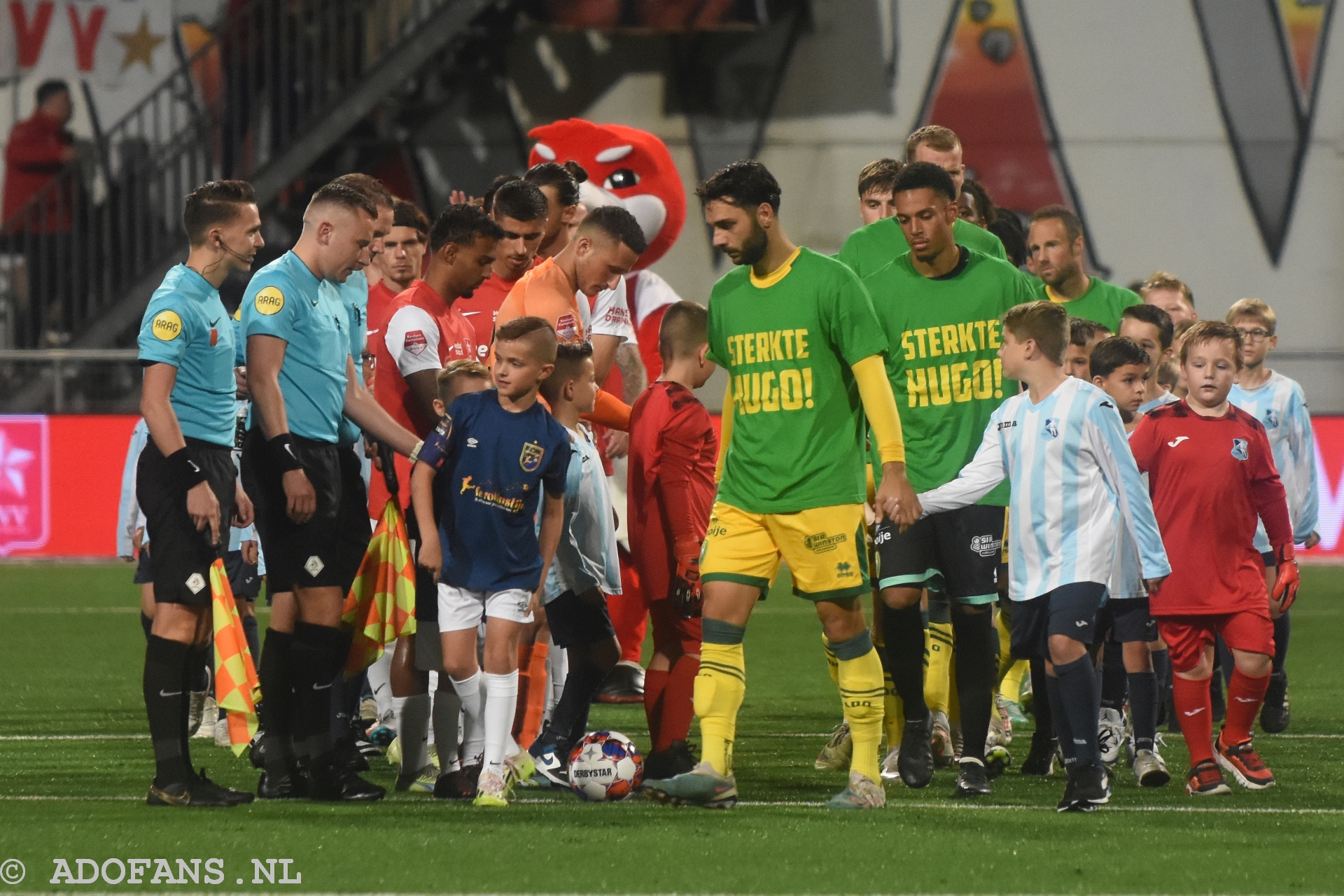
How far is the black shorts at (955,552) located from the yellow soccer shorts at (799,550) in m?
0.44

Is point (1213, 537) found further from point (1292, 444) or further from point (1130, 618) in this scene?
point (1292, 444)

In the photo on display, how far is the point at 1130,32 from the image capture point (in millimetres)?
18031

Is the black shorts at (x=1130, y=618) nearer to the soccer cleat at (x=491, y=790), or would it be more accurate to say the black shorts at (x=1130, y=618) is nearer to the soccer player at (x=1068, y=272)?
the soccer player at (x=1068, y=272)

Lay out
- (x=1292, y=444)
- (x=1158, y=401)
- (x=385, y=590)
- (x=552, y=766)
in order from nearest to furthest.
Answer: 1. (x=385, y=590)
2. (x=552, y=766)
3. (x=1158, y=401)
4. (x=1292, y=444)

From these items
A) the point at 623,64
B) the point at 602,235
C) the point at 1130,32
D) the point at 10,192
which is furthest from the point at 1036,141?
the point at 602,235

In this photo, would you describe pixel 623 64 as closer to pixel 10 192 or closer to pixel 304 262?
pixel 10 192

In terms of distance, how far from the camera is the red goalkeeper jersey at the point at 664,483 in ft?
21.5

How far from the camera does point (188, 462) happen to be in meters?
5.75

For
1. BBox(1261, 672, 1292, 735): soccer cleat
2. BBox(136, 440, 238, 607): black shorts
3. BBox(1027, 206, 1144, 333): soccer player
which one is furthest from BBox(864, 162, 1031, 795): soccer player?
BBox(136, 440, 238, 607): black shorts

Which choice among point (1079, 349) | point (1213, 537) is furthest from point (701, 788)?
point (1079, 349)

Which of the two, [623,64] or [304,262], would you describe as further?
[623,64]

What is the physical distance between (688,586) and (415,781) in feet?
3.67

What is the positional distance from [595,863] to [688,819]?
0.74 metres

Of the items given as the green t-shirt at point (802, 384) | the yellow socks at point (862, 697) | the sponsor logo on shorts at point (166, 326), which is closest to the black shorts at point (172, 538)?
the sponsor logo on shorts at point (166, 326)
